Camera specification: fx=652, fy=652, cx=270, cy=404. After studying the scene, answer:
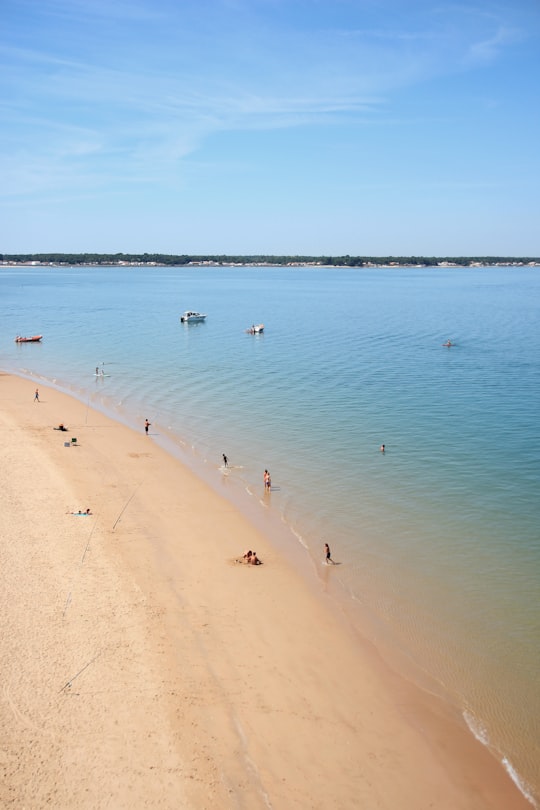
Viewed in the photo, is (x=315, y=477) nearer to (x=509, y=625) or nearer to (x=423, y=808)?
(x=509, y=625)

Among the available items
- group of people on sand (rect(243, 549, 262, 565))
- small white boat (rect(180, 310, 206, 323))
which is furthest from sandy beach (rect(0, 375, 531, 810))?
small white boat (rect(180, 310, 206, 323))

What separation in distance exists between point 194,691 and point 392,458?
2039 centimetres

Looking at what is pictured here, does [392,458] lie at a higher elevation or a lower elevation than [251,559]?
lower

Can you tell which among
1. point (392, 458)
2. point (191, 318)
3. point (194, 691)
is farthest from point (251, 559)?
point (191, 318)

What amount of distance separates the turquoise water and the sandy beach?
1404 millimetres

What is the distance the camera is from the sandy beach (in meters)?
13.2

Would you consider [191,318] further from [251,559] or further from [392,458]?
[251,559]

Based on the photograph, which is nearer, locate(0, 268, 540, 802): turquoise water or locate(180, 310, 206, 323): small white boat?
locate(0, 268, 540, 802): turquoise water

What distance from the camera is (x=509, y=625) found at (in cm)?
1950

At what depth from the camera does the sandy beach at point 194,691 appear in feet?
43.3

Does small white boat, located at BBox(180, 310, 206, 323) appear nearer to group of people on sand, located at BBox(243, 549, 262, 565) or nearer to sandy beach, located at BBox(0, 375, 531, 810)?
sandy beach, located at BBox(0, 375, 531, 810)

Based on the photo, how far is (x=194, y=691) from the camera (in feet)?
51.9

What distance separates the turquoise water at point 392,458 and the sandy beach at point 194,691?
55.3 inches

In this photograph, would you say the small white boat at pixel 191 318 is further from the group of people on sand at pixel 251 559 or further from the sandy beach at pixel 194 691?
the group of people on sand at pixel 251 559
